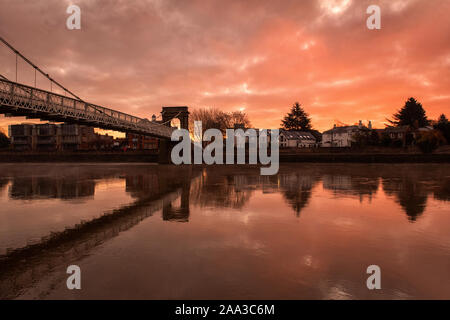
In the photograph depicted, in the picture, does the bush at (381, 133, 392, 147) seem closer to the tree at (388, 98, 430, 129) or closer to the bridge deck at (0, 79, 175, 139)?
the tree at (388, 98, 430, 129)

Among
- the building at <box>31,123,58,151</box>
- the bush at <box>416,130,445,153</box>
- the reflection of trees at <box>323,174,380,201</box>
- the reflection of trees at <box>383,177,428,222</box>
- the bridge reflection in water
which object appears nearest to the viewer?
the bridge reflection in water

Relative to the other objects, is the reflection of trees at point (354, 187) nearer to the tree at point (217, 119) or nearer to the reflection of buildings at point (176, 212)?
the reflection of buildings at point (176, 212)

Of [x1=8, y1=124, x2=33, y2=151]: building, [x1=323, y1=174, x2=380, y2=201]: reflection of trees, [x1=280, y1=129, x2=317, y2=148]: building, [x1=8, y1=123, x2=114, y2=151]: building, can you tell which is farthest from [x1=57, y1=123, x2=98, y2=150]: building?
[x1=323, y1=174, x2=380, y2=201]: reflection of trees

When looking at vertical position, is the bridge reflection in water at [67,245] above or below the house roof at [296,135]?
below

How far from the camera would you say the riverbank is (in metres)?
52.3

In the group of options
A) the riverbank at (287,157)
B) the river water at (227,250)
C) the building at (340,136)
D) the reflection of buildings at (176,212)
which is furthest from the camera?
the building at (340,136)

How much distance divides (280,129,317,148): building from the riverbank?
3554 cm

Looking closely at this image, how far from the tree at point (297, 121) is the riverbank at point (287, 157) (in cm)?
4770

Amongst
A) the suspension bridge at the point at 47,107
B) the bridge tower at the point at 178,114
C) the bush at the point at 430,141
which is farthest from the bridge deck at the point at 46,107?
the bush at the point at 430,141

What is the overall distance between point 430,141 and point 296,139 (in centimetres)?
4688

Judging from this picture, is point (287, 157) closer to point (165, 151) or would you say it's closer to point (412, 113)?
point (165, 151)

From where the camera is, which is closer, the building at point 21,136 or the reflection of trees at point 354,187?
the reflection of trees at point 354,187

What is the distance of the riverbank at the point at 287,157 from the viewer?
52344 mm
